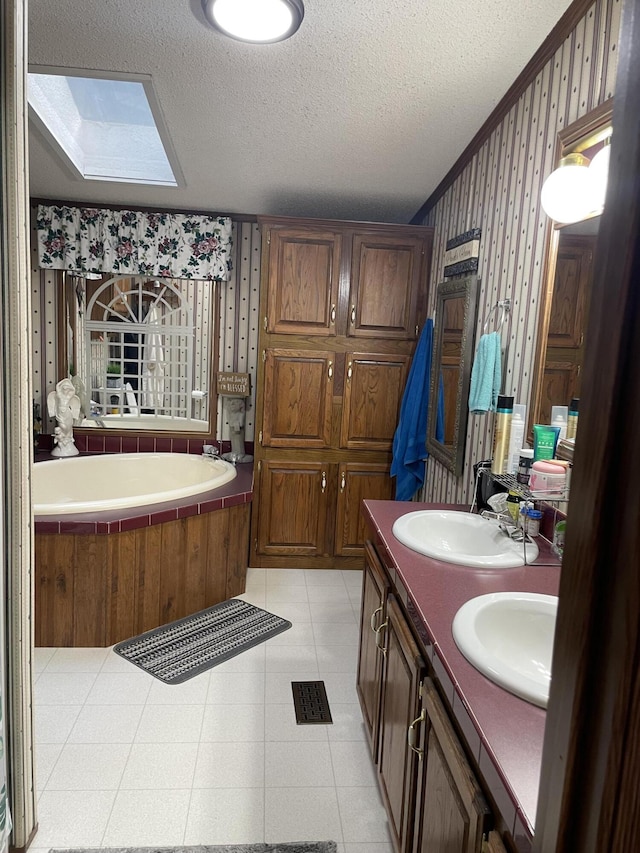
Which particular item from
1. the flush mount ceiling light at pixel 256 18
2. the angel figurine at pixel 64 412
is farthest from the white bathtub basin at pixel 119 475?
the flush mount ceiling light at pixel 256 18

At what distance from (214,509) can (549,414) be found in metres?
1.88

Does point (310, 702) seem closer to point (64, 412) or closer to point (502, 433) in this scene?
point (502, 433)

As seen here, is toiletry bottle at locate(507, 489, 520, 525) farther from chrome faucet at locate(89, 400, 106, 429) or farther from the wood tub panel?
chrome faucet at locate(89, 400, 106, 429)

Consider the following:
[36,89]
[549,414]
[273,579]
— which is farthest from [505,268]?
[273,579]

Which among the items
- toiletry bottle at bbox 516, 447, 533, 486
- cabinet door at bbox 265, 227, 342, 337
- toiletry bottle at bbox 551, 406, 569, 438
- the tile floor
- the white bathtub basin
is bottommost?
the tile floor

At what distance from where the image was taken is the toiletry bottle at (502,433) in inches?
74.3

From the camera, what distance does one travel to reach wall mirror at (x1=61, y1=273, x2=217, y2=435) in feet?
13.0

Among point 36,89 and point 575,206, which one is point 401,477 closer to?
point 575,206

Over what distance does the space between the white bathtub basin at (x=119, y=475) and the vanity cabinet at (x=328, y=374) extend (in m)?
0.45

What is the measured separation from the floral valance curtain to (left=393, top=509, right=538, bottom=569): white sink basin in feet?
8.56

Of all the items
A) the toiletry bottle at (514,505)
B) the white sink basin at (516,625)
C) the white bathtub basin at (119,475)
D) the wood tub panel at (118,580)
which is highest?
the toiletry bottle at (514,505)

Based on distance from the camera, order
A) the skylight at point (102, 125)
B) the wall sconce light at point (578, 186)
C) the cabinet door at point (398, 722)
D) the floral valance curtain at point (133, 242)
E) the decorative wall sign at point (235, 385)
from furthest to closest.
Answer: the decorative wall sign at point (235, 385) → the floral valance curtain at point (133, 242) → the skylight at point (102, 125) → the wall sconce light at point (578, 186) → the cabinet door at point (398, 722)

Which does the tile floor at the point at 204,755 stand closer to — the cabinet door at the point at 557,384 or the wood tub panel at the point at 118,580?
the wood tub panel at the point at 118,580

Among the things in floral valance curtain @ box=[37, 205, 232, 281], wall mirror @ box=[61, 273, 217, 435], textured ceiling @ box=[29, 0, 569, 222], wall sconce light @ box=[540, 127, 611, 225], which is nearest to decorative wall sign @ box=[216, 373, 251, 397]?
wall mirror @ box=[61, 273, 217, 435]
